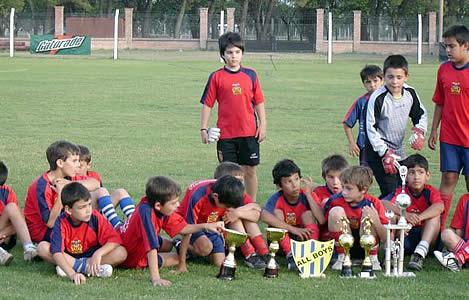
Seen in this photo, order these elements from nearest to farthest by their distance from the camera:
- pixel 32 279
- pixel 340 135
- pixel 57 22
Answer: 1. pixel 32 279
2. pixel 340 135
3. pixel 57 22

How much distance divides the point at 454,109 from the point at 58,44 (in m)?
40.0

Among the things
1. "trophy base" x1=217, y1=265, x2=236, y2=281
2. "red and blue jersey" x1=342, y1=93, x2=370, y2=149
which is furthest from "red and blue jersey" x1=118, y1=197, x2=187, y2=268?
"red and blue jersey" x1=342, y1=93, x2=370, y2=149

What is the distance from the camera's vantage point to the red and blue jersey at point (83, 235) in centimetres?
611

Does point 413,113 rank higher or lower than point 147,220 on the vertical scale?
higher

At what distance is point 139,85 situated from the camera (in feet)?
82.6

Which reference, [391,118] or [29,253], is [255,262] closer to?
[29,253]

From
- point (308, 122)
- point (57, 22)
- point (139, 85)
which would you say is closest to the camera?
point (308, 122)

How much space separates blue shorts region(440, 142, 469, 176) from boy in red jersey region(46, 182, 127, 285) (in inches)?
118

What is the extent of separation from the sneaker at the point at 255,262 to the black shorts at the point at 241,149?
207 cm

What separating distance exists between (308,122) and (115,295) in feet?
36.8

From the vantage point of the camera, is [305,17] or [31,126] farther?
[305,17]

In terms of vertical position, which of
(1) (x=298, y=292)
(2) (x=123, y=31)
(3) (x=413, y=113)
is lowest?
(1) (x=298, y=292)

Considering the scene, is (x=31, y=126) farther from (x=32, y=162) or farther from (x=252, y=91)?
(x=252, y=91)

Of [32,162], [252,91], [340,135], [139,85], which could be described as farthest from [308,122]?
[139,85]
